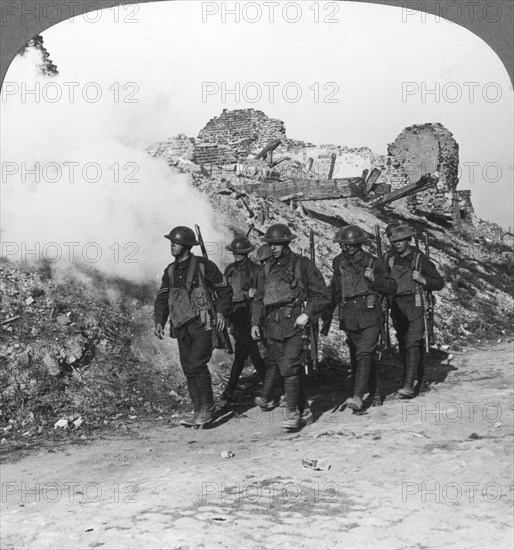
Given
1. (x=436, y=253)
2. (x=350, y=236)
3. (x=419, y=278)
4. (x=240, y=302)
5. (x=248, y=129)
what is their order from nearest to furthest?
(x=350, y=236)
(x=419, y=278)
(x=240, y=302)
(x=436, y=253)
(x=248, y=129)

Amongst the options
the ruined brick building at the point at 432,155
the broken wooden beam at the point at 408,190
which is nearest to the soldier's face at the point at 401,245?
the broken wooden beam at the point at 408,190

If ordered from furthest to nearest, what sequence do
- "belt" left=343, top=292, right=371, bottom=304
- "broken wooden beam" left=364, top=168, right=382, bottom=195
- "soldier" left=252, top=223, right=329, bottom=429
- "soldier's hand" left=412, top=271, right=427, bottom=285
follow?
"broken wooden beam" left=364, top=168, right=382, bottom=195, "soldier's hand" left=412, top=271, right=427, bottom=285, "belt" left=343, top=292, right=371, bottom=304, "soldier" left=252, top=223, right=329, bottom=429

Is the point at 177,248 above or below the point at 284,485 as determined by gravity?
above

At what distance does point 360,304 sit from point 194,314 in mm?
1671

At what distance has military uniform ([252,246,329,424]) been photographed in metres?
7.38

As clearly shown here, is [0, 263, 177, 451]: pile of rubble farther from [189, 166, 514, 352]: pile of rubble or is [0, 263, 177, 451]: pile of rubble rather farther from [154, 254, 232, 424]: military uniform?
[189, 166, 514, 352]: pile of rubble

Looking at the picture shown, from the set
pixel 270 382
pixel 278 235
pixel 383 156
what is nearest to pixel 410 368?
pixel 270 382

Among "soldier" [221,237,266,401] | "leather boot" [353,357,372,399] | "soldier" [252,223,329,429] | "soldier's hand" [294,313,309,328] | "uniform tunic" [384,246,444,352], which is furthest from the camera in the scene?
"soldier" [221,237,266,401]

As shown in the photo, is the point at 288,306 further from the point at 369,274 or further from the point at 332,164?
the point at 332,164

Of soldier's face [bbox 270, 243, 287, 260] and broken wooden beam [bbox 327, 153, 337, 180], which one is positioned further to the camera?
broken wooden beam [bbox 327, 153, 337, 180]

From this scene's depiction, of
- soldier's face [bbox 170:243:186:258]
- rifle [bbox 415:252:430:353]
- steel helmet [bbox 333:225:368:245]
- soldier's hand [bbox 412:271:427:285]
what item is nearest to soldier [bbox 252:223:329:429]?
steel helmet [bbox 333:225:368:245]

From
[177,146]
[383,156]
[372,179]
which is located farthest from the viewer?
[383,156]

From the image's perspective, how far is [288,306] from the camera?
7.46m

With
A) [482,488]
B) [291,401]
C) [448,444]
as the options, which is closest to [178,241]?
[291,401]
